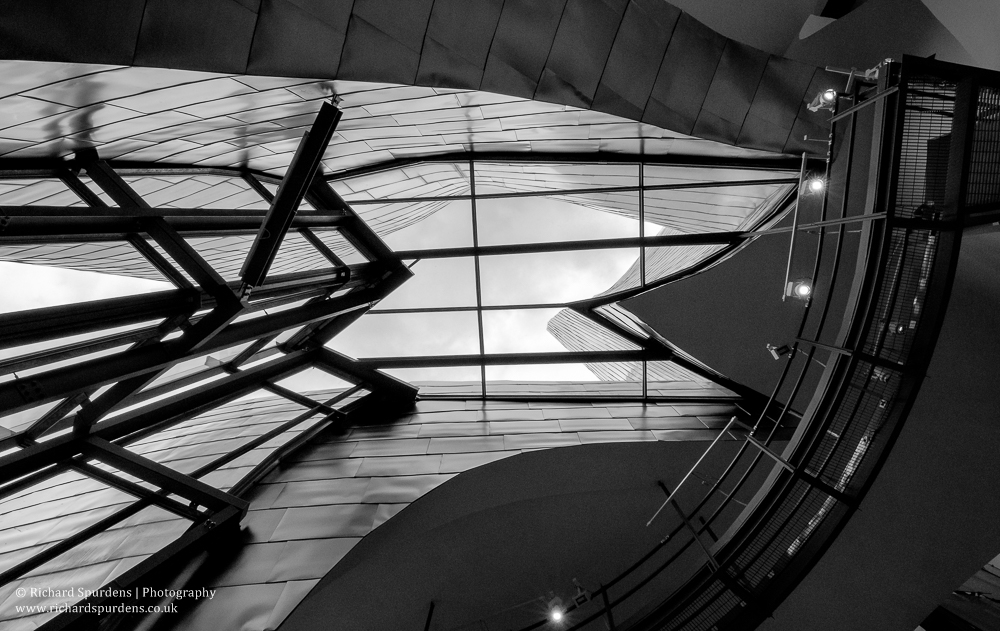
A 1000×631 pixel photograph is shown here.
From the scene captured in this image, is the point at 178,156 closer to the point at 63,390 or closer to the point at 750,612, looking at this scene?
the point at 63,390

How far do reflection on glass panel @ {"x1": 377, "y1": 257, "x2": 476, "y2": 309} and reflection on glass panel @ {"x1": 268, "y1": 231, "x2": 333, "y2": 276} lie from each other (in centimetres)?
395

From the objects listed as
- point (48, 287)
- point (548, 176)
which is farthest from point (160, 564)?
point (548, 176)

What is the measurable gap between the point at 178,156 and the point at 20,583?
31.7ft

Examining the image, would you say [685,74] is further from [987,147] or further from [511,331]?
[511,331]

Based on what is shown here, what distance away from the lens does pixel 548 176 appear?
766 inches

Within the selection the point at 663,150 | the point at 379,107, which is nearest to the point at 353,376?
the point at 379,107

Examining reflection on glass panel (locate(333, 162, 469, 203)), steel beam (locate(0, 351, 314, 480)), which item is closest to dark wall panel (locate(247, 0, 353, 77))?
steel beam (locate(0, 351, 314, 480))

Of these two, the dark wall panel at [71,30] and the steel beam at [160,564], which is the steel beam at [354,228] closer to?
the steel beam at [160,564]

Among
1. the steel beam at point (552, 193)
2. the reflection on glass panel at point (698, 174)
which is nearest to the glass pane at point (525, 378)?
the steel beam at point (552, 193)

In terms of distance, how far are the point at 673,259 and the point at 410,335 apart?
11.6m

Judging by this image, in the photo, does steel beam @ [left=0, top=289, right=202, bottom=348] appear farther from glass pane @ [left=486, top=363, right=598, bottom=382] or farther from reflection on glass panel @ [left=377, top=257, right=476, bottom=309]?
glass pane @ [left=486, top=363, right=598, bottom=382]

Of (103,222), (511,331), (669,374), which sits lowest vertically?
(669,374)

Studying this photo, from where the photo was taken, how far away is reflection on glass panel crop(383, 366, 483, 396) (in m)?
21.8

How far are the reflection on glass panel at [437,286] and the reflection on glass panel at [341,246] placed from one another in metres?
2.08
